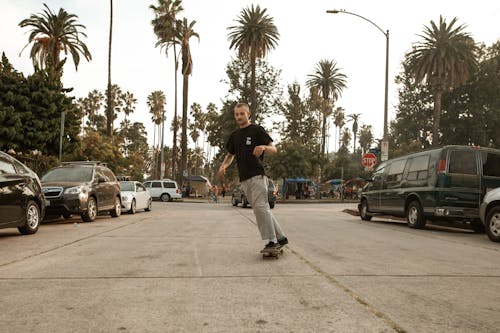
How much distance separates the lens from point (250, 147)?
6414 millimetres

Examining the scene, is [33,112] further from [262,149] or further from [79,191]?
[262,149]

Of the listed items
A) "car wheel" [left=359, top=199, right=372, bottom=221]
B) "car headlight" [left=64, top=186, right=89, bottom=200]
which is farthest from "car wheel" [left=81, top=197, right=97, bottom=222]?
"car wheel" [left=359, top=199, right=372, bottom=221]

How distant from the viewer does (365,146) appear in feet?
493

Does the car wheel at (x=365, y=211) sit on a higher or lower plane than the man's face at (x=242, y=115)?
lower

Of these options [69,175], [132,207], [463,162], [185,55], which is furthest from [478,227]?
[185,55]

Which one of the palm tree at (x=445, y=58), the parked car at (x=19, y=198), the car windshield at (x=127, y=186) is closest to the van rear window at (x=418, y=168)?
the parked car at (x=19, y=198)

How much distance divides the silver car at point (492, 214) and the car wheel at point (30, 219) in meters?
9.11

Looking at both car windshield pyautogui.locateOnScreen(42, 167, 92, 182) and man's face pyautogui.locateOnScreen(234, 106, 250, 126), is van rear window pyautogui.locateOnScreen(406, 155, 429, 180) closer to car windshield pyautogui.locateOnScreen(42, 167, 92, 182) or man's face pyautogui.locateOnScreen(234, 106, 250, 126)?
man's face pyautogui.locateOnScreen(234, 106, 250, 126)

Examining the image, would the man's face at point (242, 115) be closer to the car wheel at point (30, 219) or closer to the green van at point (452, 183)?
the car wheel at point (30, 219)

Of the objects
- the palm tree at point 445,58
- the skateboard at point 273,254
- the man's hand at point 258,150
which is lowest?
the skateboard at point 273,254

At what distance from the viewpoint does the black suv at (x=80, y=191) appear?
12758 mm

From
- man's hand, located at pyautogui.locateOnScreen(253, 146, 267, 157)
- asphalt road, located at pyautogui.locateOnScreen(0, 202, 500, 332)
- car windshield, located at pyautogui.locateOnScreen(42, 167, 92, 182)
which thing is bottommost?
asphalt road, located at pyautogui.locateOnScreen(0, 202, 500, 332)

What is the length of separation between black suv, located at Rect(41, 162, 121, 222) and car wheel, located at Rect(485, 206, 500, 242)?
9.75m

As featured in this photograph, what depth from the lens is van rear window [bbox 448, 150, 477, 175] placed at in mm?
11789
